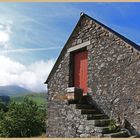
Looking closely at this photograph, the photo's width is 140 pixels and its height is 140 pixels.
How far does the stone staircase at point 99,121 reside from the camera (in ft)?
30.1

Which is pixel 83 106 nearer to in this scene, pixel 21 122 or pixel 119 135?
pixel 119 135

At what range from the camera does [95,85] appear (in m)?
11.4

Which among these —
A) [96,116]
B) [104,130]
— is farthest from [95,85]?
[104,130]

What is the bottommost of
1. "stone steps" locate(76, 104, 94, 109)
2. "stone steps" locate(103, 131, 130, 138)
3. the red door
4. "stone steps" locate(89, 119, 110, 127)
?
"stone steps" locate(103, 131, 130, 138)

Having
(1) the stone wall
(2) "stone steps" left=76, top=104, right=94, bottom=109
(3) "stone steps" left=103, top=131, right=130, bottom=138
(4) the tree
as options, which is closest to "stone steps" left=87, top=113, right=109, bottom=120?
(1) the stone wall

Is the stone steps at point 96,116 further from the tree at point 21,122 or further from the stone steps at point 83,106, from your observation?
the tree at point 21,122

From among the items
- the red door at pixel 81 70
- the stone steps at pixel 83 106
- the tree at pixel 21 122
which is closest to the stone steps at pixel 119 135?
the stone steps at pixel 83 106

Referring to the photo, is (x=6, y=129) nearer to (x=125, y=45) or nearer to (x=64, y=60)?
(x=64, y=60)

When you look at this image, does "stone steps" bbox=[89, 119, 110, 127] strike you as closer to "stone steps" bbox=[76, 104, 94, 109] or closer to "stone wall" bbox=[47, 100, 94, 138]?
"stone wall" bbox=[47, 100, 94, 138]

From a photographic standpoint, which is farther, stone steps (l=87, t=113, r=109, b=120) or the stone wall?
stone steps (l=87, t=113, r=109, b=120)

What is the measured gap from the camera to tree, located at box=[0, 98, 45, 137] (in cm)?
1711

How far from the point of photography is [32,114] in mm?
18203

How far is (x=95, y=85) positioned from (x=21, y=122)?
756 cm

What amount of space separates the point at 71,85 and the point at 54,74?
1.41 meters
